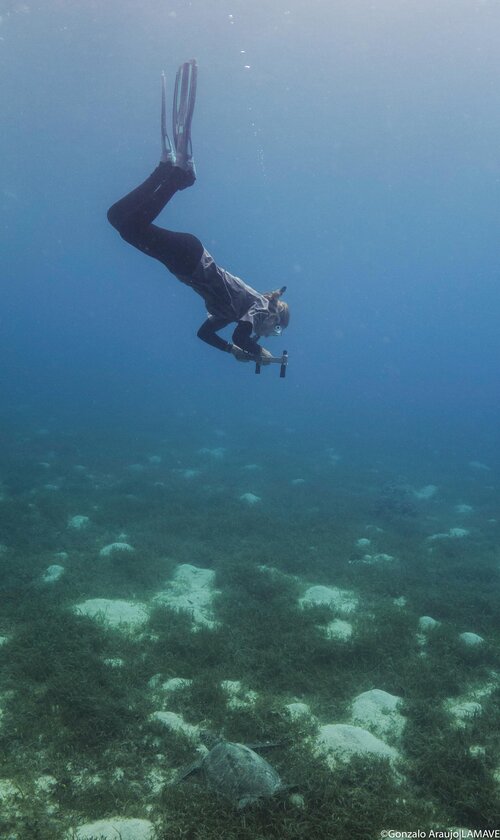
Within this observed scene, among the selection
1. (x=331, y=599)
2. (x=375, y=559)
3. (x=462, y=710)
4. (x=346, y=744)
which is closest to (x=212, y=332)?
(x=346, y=744)

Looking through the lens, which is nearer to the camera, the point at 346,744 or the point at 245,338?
the point at 346,744

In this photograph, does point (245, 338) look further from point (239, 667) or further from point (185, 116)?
point (239, 667)

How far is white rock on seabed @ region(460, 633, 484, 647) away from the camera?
25.5ft

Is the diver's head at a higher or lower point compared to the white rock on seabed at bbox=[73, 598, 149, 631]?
higher

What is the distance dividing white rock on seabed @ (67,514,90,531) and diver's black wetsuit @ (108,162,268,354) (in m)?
8.50

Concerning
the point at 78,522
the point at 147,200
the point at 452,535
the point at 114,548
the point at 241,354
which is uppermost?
the point at 147,200

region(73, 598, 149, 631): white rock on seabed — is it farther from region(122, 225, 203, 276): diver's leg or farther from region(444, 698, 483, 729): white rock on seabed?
region(122, 225, 203, 276): diver's leg

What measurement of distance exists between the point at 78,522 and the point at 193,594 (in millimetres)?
5515

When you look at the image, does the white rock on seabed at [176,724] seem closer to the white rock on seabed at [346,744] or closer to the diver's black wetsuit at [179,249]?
the white rock on seabed at [346,744]

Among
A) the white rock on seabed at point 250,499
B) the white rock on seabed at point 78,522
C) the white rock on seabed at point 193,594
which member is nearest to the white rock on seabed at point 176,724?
the white rock on seabed at point 193,594

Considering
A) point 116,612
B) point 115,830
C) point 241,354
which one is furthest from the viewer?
point 116,612

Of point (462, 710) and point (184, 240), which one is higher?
point (184, 240)

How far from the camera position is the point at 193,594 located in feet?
31.5

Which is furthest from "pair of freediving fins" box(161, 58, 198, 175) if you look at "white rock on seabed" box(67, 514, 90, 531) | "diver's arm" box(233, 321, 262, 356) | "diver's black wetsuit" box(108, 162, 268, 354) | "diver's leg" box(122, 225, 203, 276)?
"white rock on seabed" box(67, 514, 90, 531)
